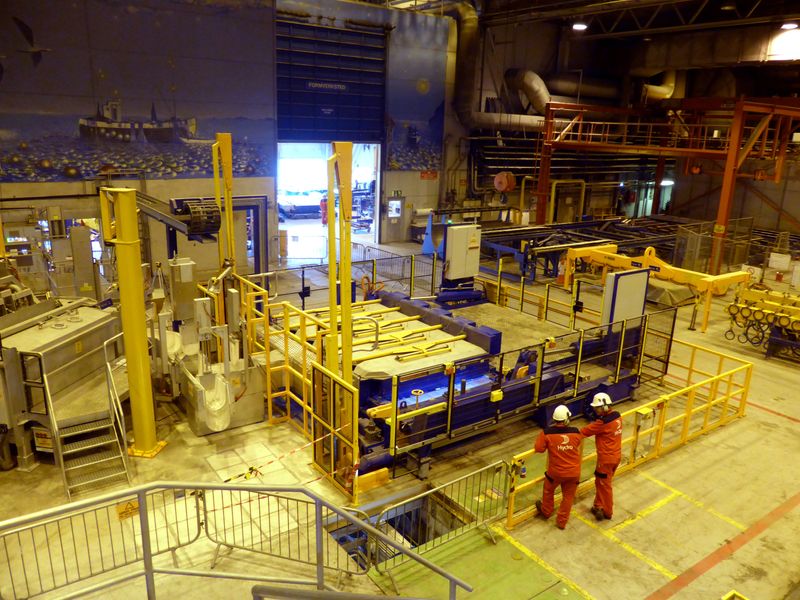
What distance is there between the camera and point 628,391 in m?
11.5

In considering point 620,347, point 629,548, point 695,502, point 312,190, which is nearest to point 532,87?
point 312,190

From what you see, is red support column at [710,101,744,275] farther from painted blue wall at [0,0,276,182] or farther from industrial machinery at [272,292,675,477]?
painted blue wall at [0,0,276,182]

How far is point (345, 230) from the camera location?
793 cm

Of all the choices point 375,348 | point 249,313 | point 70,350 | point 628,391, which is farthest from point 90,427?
point 628,391

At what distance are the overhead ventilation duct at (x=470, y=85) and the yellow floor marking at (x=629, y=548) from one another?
2025cm

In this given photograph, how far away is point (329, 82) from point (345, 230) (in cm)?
1606

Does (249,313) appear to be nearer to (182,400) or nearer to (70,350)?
(182,400)

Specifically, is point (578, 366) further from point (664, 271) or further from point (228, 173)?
point (228, 173)

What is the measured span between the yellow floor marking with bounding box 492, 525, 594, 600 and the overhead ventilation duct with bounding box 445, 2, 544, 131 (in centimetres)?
2061

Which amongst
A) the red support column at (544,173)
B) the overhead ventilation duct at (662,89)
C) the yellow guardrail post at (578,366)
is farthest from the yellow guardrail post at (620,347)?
the overhead ventilation duct at (662,89)

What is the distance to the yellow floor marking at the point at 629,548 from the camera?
7.12m

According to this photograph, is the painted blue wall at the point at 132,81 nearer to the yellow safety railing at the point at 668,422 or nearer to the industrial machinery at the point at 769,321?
the yellow safety railing at the point at 668,422

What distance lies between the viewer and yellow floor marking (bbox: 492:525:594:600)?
676 cm

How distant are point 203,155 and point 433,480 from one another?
45.6ft
